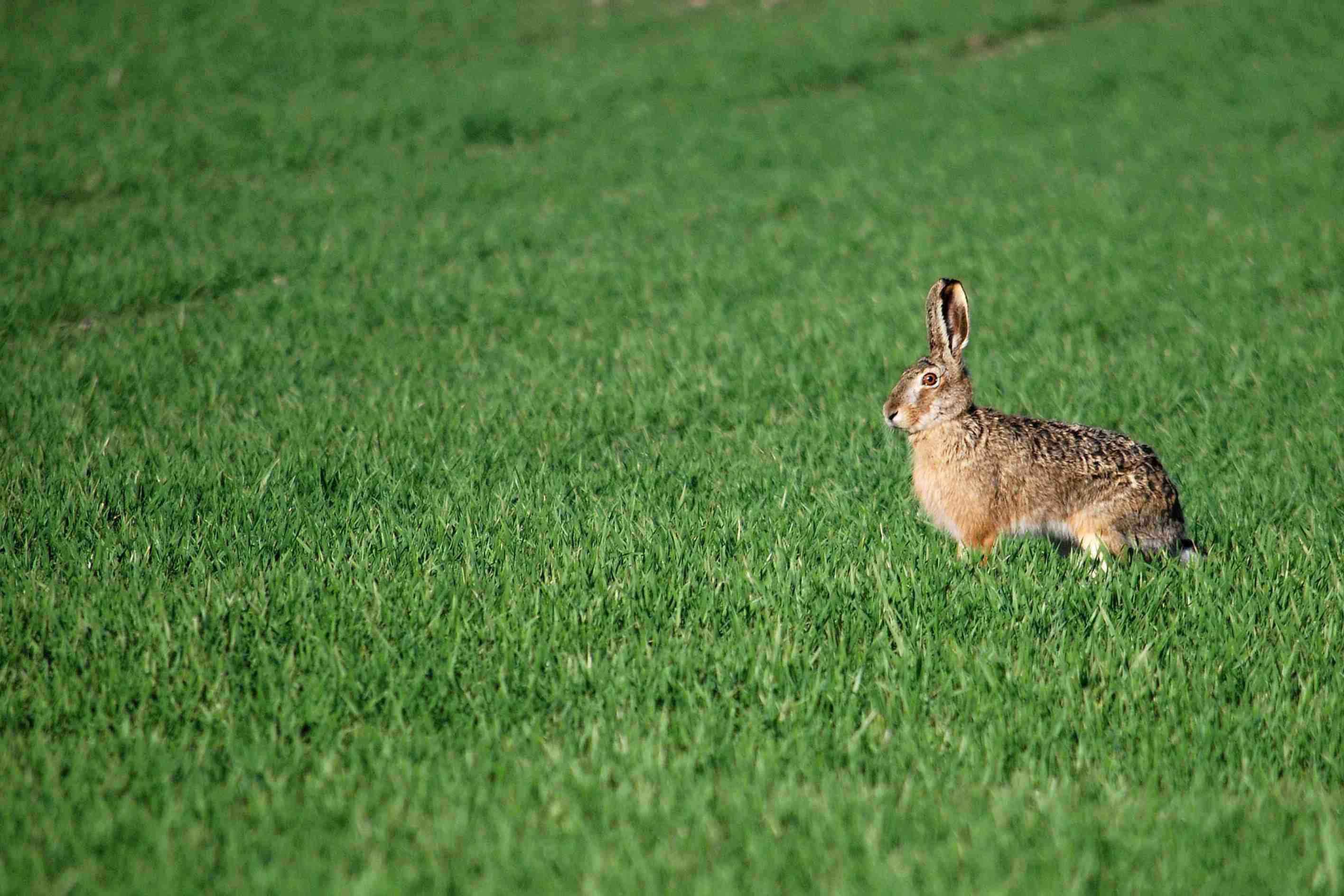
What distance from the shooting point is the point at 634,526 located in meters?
4.88

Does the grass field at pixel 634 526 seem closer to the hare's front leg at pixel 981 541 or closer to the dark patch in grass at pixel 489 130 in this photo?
the hare's front leg at pixel 981 541

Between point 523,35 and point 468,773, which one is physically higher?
point 523,35

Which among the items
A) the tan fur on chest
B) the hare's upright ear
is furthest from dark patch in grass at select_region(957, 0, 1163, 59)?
the tan fur on chest

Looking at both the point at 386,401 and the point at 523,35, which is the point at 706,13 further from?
the point at 386,401

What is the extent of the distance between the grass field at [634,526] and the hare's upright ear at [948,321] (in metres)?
0.83

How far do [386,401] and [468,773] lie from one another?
392cm

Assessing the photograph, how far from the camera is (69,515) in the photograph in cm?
489

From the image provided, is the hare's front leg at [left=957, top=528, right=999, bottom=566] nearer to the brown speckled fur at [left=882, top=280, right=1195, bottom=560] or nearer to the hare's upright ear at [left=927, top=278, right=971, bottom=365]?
the brown speckled fur at [left=882, top=280, right=1195, bottom=560]

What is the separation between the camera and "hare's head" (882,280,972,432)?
4.71 meters

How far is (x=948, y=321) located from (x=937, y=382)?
27 cm

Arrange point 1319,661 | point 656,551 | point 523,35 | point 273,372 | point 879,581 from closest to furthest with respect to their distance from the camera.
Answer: point 1319,661, point 879,581, point 656,551, point 273,372, point 523,35

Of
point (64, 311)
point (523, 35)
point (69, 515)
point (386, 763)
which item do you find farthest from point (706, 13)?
point (386, 763)

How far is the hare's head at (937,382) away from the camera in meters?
4.71

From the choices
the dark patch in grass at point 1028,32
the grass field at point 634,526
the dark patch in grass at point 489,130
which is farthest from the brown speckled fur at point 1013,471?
the dark patch in grass at point 1028,32
